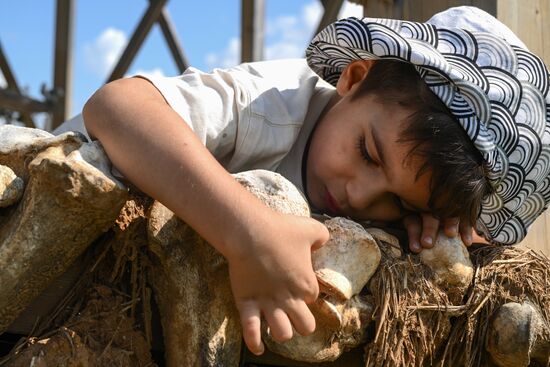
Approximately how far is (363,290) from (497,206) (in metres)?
0.52

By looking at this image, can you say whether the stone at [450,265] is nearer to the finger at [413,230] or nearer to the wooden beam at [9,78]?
the finger at [413,230]

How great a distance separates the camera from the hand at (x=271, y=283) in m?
1.15

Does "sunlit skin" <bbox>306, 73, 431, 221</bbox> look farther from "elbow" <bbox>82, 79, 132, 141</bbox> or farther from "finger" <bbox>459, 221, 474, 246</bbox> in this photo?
"elbow" <bbox>82, 79, 132, 141</bbox>

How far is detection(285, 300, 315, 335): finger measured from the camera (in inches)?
45.7

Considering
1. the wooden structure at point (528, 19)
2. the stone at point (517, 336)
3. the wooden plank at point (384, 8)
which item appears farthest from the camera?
the wooden plank at point (384, 8)

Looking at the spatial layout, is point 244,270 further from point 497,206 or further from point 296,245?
point 497,206

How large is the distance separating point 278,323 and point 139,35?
3960mm

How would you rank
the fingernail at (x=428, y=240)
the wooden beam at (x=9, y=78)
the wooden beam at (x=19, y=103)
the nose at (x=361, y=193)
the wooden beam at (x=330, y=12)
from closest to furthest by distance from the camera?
the fingernail at (x=428, y=240), the nose at (x=361, y=193), the wooden beam at (x=330, y=12), the wooden beam at (x=19, y=103), the wooden beam at (x=9, y=78)

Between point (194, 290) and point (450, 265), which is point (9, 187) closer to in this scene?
point (194, 290)

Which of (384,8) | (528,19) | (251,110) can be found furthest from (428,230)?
(384,8)

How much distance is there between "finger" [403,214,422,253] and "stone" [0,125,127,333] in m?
0.58

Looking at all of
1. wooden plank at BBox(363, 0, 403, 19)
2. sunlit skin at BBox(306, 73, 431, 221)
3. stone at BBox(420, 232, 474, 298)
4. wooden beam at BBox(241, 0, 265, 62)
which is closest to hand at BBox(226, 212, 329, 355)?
stone at BBox(420, 232, 474, 298)

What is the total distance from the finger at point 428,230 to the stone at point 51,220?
60cm

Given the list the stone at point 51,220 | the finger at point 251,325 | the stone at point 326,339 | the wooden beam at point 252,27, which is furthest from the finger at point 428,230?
the wooden beam at point 252,27
